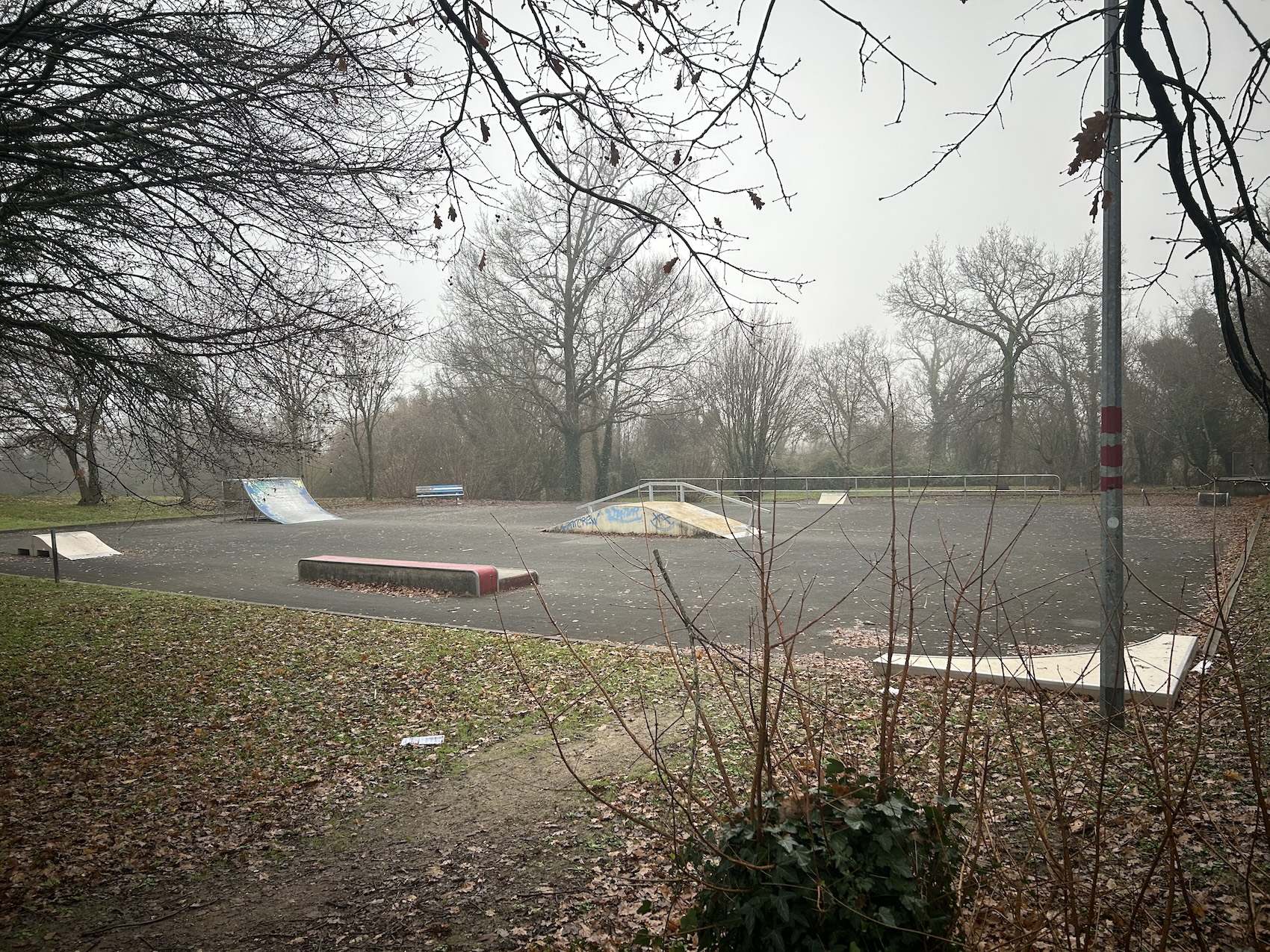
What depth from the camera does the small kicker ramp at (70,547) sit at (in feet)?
49.4

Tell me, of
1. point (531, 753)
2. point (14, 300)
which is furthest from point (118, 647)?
point (531, 753)

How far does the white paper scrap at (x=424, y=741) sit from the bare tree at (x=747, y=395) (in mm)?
Answer: 26065

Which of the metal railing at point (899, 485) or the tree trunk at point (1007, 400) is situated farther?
the tree trunk at point (1007, 400)

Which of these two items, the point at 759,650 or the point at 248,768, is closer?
the point at 248,768

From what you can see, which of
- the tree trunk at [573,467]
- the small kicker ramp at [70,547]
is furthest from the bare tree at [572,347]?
the small kicker ramp at [70,547]

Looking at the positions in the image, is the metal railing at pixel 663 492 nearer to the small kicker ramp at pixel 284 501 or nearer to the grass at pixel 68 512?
the small kicker ramp at pixel 284 501

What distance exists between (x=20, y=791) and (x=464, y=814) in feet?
8.30

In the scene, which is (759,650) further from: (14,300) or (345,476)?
(345,476)

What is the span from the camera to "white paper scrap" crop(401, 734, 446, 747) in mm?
4859

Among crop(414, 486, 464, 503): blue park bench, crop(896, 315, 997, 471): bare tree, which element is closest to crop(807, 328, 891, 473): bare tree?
crop(896, 315, 997, 471): bare tree

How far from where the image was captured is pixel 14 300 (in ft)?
18.3

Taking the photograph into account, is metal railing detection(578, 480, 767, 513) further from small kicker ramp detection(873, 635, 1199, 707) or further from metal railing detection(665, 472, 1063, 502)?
small kicker ramp detection(873, 635, 1199, 707)

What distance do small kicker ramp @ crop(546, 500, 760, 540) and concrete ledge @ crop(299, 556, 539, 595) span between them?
644 cm

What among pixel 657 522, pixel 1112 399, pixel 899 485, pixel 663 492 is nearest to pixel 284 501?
pixel 663 492
